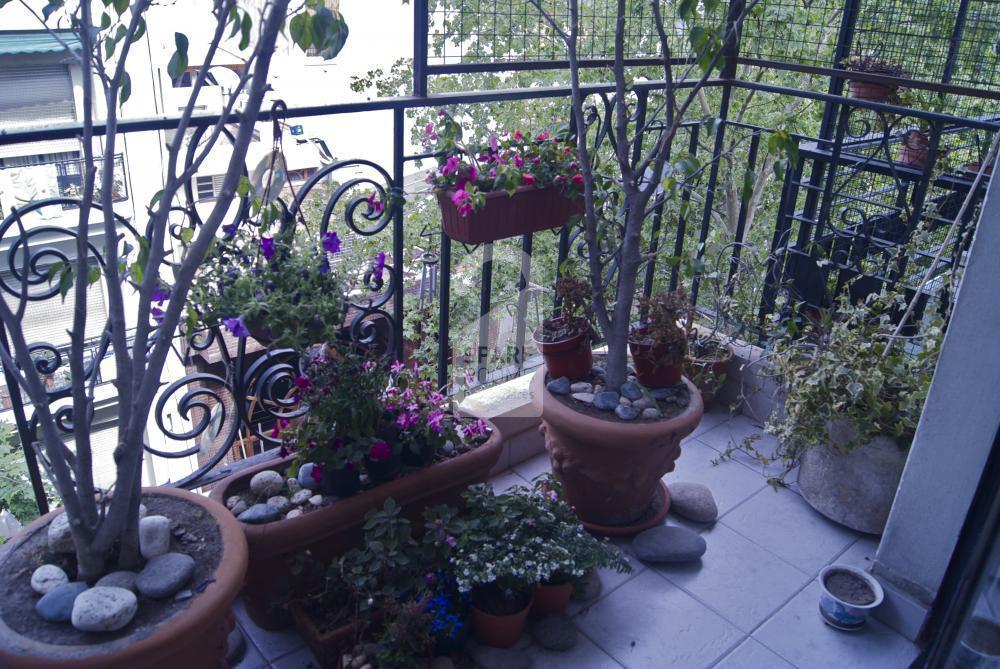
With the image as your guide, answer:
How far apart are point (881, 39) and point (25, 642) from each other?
3.79m

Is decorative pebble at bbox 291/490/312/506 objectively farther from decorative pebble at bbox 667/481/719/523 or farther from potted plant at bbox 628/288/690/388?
decorative pebble at bbox 667/481/719/523

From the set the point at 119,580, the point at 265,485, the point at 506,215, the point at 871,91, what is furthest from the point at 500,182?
the point at 871,91

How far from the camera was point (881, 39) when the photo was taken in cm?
350

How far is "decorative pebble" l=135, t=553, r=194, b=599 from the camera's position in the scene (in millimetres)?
1546

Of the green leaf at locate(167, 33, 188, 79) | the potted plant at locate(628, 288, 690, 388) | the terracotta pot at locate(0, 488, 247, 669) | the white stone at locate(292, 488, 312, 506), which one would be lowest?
the white stone at locate(292, 488, 312, 506)

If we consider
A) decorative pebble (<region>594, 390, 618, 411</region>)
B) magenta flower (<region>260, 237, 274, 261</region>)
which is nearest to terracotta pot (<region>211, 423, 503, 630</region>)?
decorative pebble (<region>594, 390, 618, 411</region>)

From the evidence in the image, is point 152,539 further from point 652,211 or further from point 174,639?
point 652,211

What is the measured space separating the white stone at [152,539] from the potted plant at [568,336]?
123cm

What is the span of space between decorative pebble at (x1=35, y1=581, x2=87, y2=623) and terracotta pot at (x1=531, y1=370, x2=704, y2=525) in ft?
4.30

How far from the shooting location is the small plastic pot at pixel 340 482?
1983mm

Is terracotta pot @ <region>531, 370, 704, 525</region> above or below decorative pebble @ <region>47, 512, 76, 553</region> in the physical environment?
below

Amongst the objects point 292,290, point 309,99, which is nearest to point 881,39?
point 309,99

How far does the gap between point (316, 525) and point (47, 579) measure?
0.58 meters

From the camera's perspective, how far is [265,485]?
6.63ft
